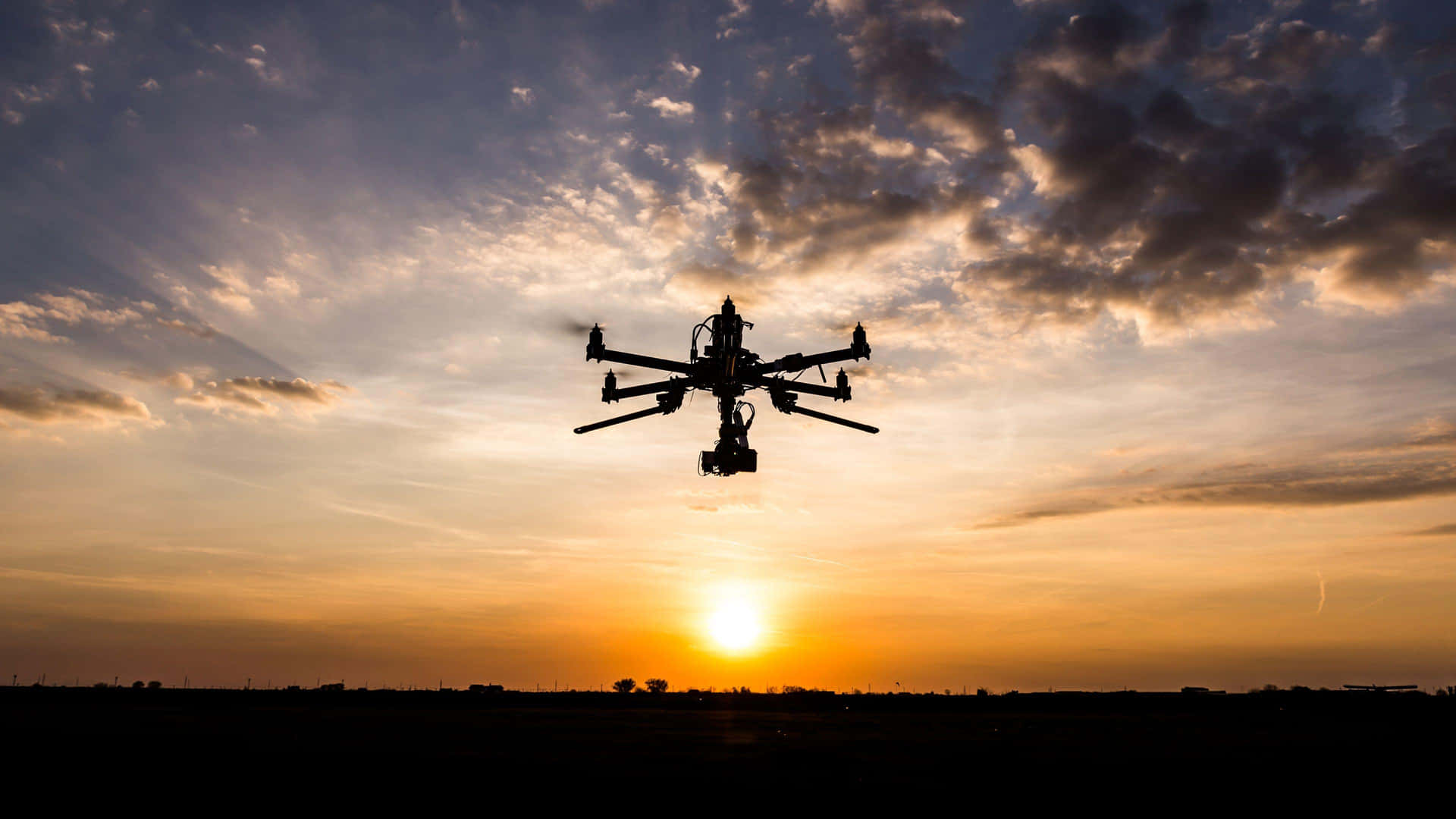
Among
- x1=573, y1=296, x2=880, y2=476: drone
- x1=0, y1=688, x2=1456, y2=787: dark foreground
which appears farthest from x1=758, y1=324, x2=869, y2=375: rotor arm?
x1=0, y1=688, x2=1456, y2=787: dark foreground

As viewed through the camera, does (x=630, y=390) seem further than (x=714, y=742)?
No

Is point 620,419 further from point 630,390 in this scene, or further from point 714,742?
point 714,742

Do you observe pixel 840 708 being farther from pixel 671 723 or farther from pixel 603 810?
pixel 603 810

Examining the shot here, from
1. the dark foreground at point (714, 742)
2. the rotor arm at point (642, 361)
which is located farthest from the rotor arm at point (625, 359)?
the dark foreground at point (714, 742)

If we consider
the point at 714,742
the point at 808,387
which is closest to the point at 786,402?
the point at 808,387

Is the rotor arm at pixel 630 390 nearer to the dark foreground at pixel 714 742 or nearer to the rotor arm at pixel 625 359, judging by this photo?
the rotor arm at pixel 625 359

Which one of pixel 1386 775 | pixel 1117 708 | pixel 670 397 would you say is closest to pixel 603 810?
pixel 670 397

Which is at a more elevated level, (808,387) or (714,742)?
(808,387)

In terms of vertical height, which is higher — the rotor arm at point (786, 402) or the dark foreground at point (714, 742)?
the rotor arm at point (786, 402)
